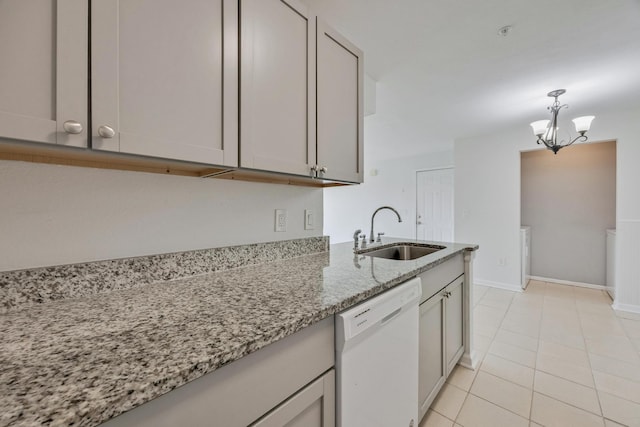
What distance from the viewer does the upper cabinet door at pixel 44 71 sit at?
0.58 meters

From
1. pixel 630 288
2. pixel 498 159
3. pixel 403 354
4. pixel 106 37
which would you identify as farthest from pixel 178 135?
pixel 630 288

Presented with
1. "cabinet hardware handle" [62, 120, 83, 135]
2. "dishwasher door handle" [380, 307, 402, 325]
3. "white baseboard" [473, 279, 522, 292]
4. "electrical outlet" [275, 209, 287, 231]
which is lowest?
"white baseboard" [473, 279, 522, 292]

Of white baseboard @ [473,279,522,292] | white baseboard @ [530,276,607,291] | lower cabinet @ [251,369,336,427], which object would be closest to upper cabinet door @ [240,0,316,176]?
lower cabinet @ [251,369,336,427]

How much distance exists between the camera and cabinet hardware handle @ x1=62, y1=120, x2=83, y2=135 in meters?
0.62

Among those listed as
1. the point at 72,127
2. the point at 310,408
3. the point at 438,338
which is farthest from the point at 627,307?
the point at 72,127

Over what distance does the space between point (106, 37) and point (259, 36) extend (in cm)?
51

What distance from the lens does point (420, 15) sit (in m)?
1.55

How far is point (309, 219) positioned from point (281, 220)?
0.72 ft

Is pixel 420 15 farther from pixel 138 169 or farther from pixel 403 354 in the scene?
pixel 403 354

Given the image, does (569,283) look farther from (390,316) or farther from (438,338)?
(390,316)

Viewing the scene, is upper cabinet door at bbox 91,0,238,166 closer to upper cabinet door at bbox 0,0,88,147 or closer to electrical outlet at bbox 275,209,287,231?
upper cabinet door at bbox 0,0,88,147

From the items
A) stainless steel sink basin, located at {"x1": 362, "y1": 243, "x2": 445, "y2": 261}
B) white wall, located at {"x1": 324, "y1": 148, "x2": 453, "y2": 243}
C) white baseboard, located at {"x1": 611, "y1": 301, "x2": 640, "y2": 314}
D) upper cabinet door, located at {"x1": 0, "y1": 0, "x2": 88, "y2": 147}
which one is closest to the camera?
upper cabinet door, located at {"x1": 0, "y1": 0, "x2": 88, "y2": 147}

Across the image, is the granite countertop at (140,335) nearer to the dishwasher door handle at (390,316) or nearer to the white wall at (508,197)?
the dishwasher door handle at (390,316)

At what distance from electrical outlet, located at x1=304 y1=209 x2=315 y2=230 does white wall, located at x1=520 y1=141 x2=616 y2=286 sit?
4221mm
